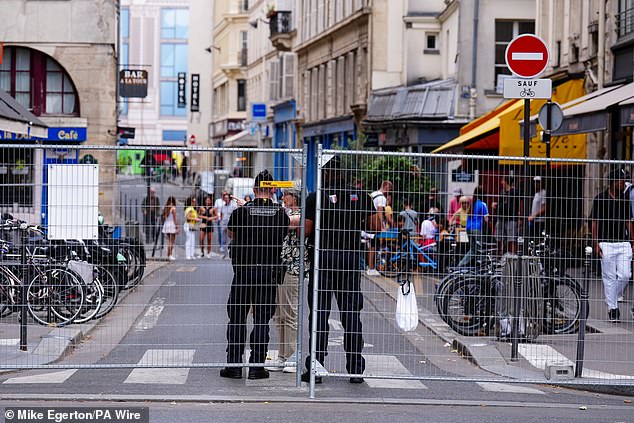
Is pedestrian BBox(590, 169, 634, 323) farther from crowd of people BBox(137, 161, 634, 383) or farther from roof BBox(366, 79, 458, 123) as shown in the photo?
roof BBox(366, 79, 458, 123)

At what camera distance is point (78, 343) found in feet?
39.9

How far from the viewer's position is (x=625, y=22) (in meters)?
22.9

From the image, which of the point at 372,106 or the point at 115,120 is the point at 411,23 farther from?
the point at 115,120

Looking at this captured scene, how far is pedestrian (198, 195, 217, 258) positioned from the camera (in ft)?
35.1

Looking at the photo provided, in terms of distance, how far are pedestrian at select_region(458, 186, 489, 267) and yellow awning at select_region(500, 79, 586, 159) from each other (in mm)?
7710

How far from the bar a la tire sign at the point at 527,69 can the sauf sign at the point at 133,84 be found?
2809 centimetres

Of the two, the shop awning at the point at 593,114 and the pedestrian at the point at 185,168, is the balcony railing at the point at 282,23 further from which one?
the pedestrian at the point at 185,168

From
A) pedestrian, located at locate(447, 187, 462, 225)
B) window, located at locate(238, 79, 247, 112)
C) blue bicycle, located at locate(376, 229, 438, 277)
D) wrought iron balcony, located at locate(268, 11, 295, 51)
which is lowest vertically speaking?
blue bicycle, located at locate(376, 229, 438, 277)

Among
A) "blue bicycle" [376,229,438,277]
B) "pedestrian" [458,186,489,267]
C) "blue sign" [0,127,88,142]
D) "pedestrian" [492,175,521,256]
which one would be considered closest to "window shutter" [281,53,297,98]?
"blue sign" [0,127,88,142]

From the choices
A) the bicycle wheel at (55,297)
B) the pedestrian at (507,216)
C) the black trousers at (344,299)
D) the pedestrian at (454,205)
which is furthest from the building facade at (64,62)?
the black trousers at (344,299)

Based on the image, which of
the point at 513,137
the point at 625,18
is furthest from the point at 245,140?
the point at 513,137

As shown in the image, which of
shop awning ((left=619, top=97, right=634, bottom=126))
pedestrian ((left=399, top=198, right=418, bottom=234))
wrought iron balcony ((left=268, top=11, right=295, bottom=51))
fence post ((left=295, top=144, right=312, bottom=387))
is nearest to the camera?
fence post ((left=295, top=144, right=312, bottom=387))

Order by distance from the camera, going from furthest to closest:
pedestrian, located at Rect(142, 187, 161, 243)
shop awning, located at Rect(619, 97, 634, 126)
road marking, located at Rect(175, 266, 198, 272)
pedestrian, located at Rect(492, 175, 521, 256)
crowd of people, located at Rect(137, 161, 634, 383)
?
shop awning, located at Rect(619, 97, 634, 126) < pedestrian, located at Rect(142, 187, 161, 243) < pedestrian, located at Rect(492, 175, 521, 256) < road marking, located at Rect(175, 266, 198, 272) < crowd of people, located at Rect(137, 161, 634, 383)

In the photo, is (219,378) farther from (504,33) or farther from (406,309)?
(504,33)
